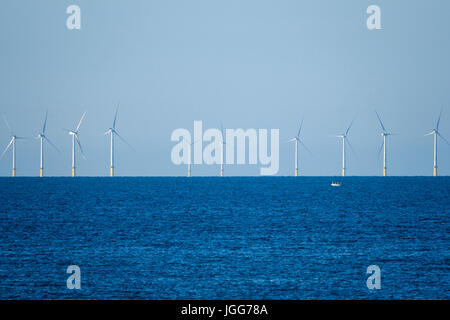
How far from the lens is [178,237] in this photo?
65.6m

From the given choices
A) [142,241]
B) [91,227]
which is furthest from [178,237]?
[91,227]

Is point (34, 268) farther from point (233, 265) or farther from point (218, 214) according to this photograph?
point (218, 214)

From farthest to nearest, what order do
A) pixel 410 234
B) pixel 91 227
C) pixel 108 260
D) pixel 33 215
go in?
pixel 33 215
pixel 91 227
pixel 410 234
pixel 108 260

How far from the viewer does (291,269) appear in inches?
1747

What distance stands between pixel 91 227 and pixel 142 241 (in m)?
16.9

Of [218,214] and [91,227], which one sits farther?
[218,214]
